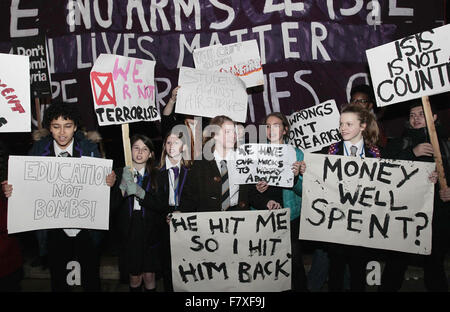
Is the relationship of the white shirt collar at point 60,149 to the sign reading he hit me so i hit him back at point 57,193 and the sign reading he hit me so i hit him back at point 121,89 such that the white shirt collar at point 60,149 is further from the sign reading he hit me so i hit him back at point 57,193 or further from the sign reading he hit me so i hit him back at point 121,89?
the sign reading he hit me so i hit him back at point 121,89

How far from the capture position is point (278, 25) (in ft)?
14.7

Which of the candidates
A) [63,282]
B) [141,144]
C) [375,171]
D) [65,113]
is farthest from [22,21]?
[375,171]

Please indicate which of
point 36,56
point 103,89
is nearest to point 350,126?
point 103,89

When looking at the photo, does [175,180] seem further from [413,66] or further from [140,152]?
[413,66]

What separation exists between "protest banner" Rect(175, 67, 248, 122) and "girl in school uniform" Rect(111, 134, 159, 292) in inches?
20.6

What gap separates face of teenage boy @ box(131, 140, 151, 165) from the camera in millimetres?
2992

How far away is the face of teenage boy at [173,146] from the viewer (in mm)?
2982

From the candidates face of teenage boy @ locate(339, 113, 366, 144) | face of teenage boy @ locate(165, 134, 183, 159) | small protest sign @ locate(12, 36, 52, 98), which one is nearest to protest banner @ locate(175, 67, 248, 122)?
face of teenage boy @ locate(165, 134, 183, 159)

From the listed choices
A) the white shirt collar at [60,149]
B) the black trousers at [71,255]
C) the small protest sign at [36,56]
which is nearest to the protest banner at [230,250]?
the black trousers at [71,255]

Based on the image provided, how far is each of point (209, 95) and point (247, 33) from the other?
163cm

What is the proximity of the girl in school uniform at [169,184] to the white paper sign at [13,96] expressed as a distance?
3.49ft

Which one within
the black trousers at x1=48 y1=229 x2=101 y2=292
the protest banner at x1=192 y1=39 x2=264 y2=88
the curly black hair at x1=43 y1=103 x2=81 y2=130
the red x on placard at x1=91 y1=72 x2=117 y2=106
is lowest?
the black trousers at x1=48 y1=229 x2=101 y2=292

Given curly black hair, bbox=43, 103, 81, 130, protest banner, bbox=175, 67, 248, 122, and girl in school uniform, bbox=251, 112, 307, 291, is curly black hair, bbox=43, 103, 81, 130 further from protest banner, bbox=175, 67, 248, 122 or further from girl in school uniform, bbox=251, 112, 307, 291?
girl in school uniform, bbox=251, 112, 307, 291
